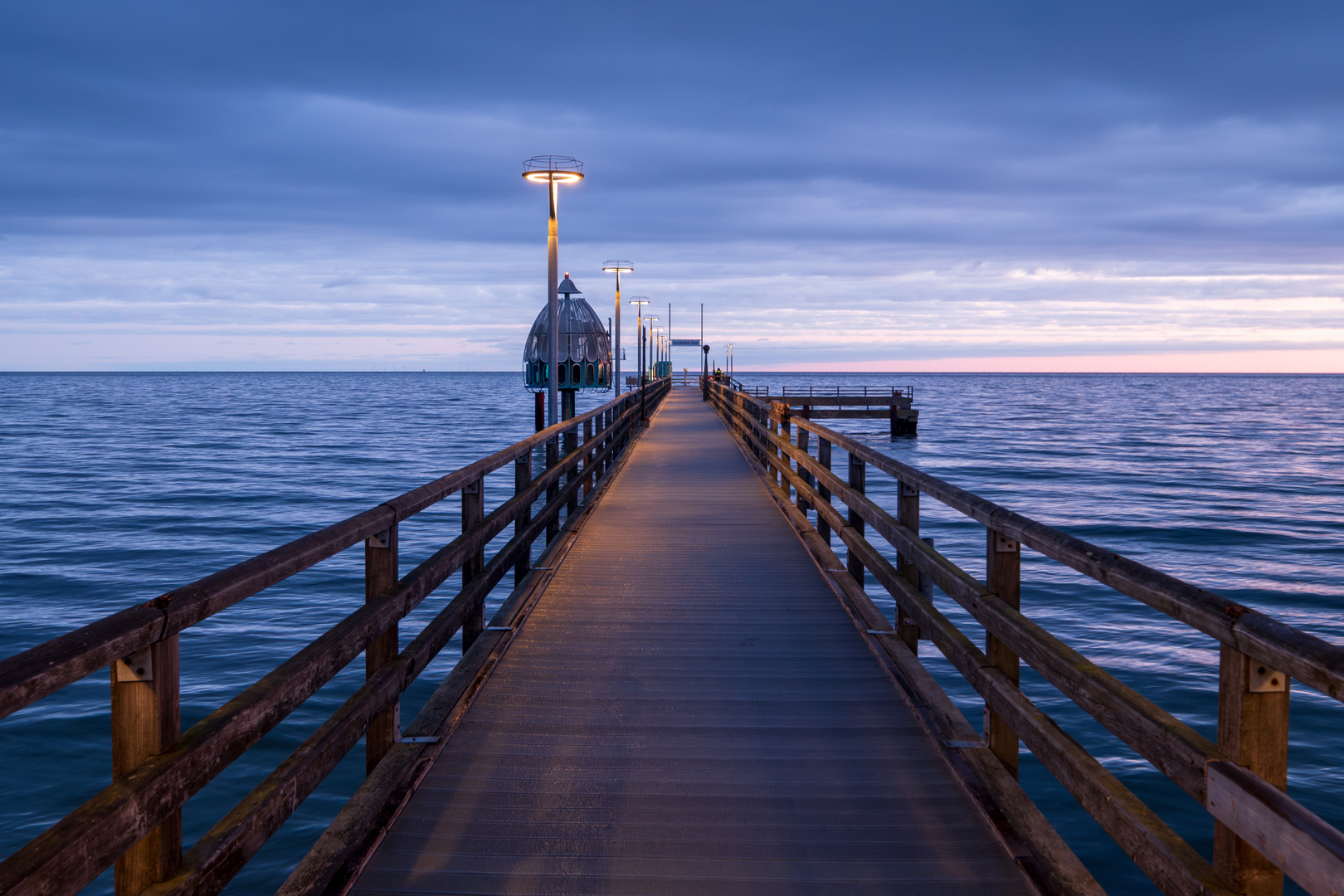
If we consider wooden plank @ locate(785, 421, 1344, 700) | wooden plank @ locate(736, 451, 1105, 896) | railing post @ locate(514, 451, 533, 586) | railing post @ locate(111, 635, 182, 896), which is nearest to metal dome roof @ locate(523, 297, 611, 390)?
railing post @ locate(514, 451, 533, 586)

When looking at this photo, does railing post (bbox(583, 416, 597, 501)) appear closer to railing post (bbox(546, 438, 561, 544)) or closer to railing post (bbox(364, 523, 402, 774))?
railing post (bbox(546, 438, 561, 544))

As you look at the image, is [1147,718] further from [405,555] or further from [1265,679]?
[405,555]

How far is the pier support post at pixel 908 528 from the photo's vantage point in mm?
5582

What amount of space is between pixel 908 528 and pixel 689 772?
2.11 metres

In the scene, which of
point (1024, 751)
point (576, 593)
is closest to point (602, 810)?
point (576, 593)

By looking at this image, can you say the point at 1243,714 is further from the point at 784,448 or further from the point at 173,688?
the point at 784,448

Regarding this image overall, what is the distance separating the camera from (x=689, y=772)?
438cm

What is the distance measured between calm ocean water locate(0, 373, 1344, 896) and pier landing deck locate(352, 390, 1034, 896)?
3643 millimetres

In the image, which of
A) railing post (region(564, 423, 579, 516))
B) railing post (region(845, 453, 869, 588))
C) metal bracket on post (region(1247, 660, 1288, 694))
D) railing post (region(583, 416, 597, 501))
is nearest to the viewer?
metal bracket on post (region(1247, 660, 1288, 694))

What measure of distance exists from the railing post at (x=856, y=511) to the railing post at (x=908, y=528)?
0.80 m

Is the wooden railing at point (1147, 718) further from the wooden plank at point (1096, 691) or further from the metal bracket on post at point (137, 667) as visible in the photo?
the metal bracket on post at point (137, 667)

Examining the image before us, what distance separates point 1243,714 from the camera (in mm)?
2320

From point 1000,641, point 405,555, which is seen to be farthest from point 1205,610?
point 405,555

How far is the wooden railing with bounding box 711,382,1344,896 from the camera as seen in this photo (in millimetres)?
2111
